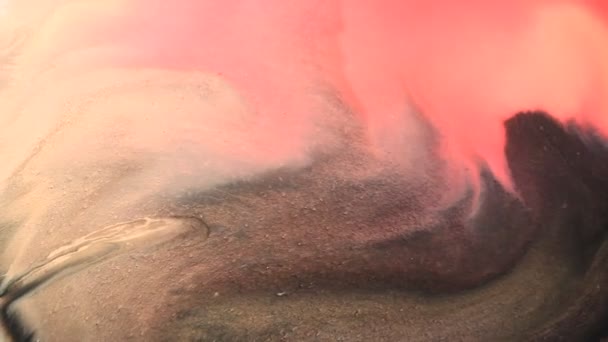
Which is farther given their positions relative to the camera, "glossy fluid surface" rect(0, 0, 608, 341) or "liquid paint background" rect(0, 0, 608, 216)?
"liquid paint background" rect(0, 0, 608, 216)

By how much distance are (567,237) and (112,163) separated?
2.61ft

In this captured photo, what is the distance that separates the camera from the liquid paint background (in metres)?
1.12

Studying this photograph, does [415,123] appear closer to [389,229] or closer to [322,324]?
[389,229]

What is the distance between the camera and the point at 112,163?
1101 millimetres

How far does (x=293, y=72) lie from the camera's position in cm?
117

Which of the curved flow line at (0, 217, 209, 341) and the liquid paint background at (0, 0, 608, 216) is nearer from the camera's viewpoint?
the curved flow line at (0, 217, 209, 341)

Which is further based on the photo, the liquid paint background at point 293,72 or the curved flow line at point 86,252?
the liquid paint background at point 293,72

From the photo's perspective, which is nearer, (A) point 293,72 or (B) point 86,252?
(B) point 86,252

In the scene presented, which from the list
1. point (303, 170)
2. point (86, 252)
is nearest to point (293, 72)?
point (303, 170)

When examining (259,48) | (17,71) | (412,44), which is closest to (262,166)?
(259,48)

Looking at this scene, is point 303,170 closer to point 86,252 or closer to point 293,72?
point 293,72

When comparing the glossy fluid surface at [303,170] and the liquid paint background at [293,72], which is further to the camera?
the liquid paint background at [293,72]

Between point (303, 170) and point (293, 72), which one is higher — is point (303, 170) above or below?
below

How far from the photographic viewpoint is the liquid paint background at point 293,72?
1.12m
